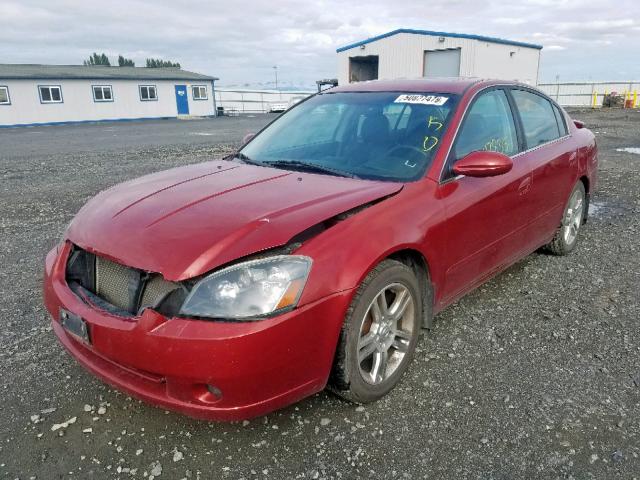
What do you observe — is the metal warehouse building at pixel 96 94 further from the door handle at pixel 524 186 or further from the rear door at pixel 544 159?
the door handle at pixel 524 186

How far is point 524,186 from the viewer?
3514mm

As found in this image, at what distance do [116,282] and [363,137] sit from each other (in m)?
1.79

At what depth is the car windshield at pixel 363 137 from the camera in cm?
296

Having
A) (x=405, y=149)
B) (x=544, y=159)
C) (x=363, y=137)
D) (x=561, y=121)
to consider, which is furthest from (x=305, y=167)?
(x=561, y=121)

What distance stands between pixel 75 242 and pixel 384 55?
1310 inches

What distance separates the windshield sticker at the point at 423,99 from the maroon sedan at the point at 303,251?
0.01 m

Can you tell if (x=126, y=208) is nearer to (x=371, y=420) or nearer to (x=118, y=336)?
(x=118, y=336)

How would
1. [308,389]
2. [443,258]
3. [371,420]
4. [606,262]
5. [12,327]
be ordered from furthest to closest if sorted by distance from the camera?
1. [606,262]
2. [12,327]
3. [443,258]
4. [371,420]
5. [308,389]

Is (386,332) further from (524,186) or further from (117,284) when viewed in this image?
(524,186)

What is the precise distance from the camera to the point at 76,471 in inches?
83.3

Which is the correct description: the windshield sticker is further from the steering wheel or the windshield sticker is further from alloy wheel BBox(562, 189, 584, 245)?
alloy wheel BBox(562, 189, 584, 245)

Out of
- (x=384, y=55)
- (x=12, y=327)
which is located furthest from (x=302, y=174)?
(x=384, y=55)

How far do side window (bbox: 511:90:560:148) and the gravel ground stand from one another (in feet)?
3.95

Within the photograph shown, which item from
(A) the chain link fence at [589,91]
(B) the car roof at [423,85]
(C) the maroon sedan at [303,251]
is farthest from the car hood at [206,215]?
(A) the chain link fence at [589,91]
